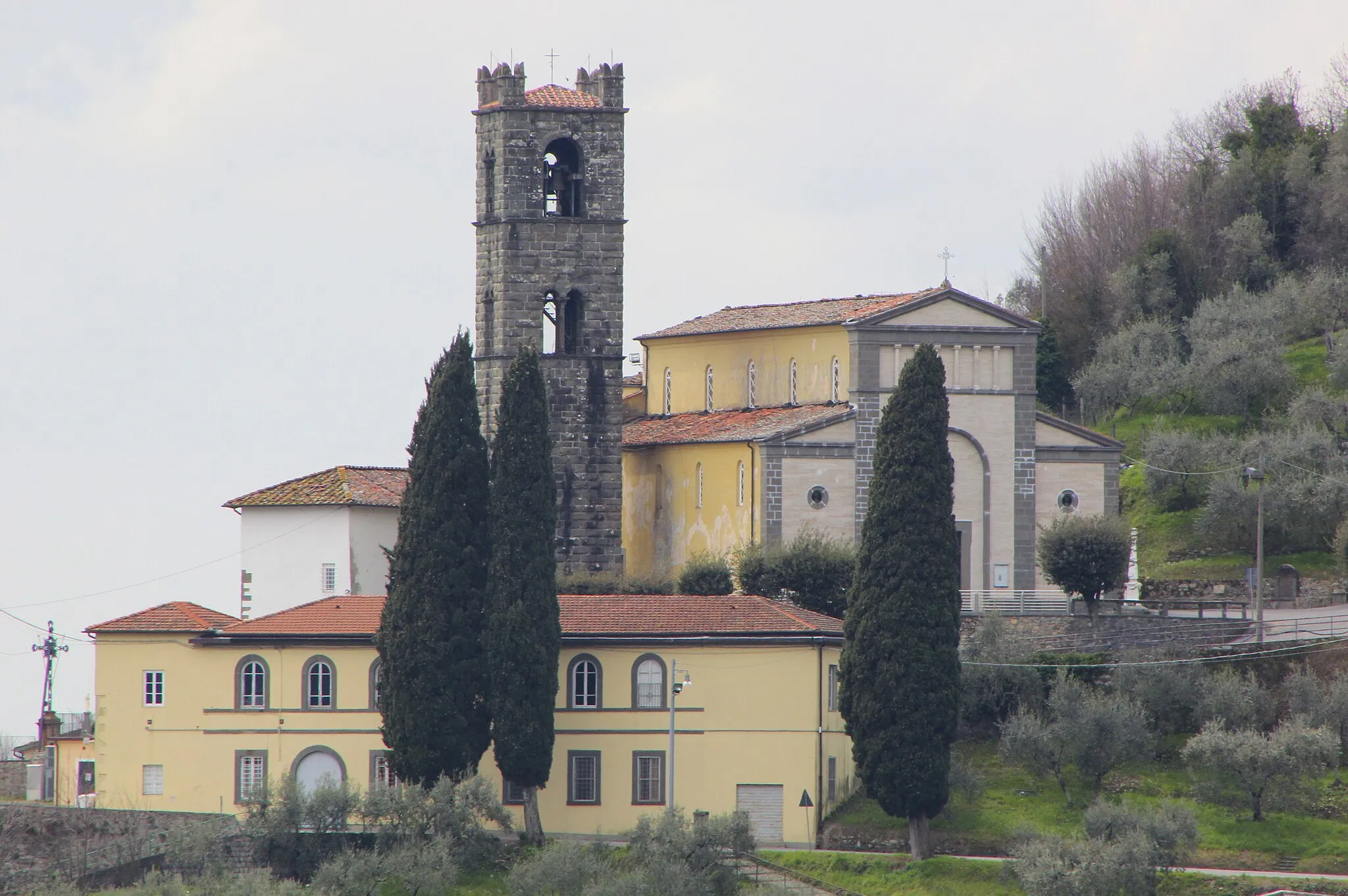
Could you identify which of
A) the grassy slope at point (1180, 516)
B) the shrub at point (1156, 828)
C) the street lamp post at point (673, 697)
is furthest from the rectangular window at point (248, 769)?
the grassy slope at point (1180, 516)

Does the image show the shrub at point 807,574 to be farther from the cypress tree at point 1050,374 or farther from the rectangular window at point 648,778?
the cypress tree at point 1050,374

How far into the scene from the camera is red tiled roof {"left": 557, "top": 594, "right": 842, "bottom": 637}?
173ft

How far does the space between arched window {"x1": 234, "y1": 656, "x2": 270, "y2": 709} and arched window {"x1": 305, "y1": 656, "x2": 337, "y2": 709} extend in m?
0.89

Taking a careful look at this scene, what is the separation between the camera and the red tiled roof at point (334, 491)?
204 ft

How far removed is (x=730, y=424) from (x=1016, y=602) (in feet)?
31.6

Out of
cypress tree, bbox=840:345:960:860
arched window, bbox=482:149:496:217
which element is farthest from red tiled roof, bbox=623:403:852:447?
cypress tree, bbox=840:345:960:860

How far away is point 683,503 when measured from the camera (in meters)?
66.8

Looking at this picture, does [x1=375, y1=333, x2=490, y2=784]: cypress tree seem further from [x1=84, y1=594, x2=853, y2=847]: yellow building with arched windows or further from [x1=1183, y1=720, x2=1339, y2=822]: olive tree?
[x1=1183, y1=720, x2=1339, y2=822]: olive tree

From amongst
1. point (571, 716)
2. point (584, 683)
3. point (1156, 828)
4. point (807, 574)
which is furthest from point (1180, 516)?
point (1156, 828)

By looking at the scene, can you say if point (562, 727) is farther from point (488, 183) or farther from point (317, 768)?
point (488, 183)

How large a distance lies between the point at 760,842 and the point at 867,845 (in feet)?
7.44

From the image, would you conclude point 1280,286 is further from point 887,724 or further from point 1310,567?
point 887,724

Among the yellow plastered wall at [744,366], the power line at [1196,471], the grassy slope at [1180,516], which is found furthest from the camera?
the power line at [1196,471]

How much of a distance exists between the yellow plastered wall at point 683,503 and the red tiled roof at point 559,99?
9542 mm
